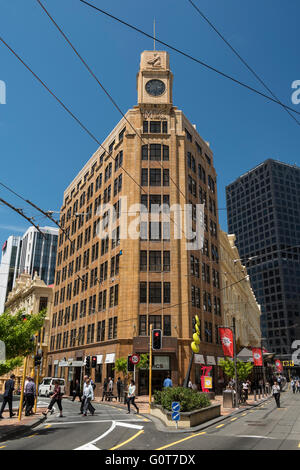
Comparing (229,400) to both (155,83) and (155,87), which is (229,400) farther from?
(155,83)

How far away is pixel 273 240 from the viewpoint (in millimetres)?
133625

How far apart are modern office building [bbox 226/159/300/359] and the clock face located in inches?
3386

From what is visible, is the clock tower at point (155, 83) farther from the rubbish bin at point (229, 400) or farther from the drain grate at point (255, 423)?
the drain grate at point (255, 423)

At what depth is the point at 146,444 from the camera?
11398 millimetres

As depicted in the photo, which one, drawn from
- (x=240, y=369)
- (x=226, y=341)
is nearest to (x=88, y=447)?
(x=240, y=369)

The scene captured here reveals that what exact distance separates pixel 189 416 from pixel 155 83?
139ft

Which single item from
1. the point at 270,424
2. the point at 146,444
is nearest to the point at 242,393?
the point at 270,424

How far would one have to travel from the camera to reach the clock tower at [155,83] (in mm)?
47597

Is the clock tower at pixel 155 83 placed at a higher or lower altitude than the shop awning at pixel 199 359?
higher

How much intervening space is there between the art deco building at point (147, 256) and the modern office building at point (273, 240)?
80.5 meters

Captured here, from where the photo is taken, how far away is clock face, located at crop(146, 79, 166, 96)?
158 feet

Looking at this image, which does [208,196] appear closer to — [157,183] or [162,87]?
[157,183]

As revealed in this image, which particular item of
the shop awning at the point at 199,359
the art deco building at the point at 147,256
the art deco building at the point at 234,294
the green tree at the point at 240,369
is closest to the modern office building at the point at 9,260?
the art deco building at the point at 147,256

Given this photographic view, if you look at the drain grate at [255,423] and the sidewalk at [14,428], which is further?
the drain grate at [255,423]
